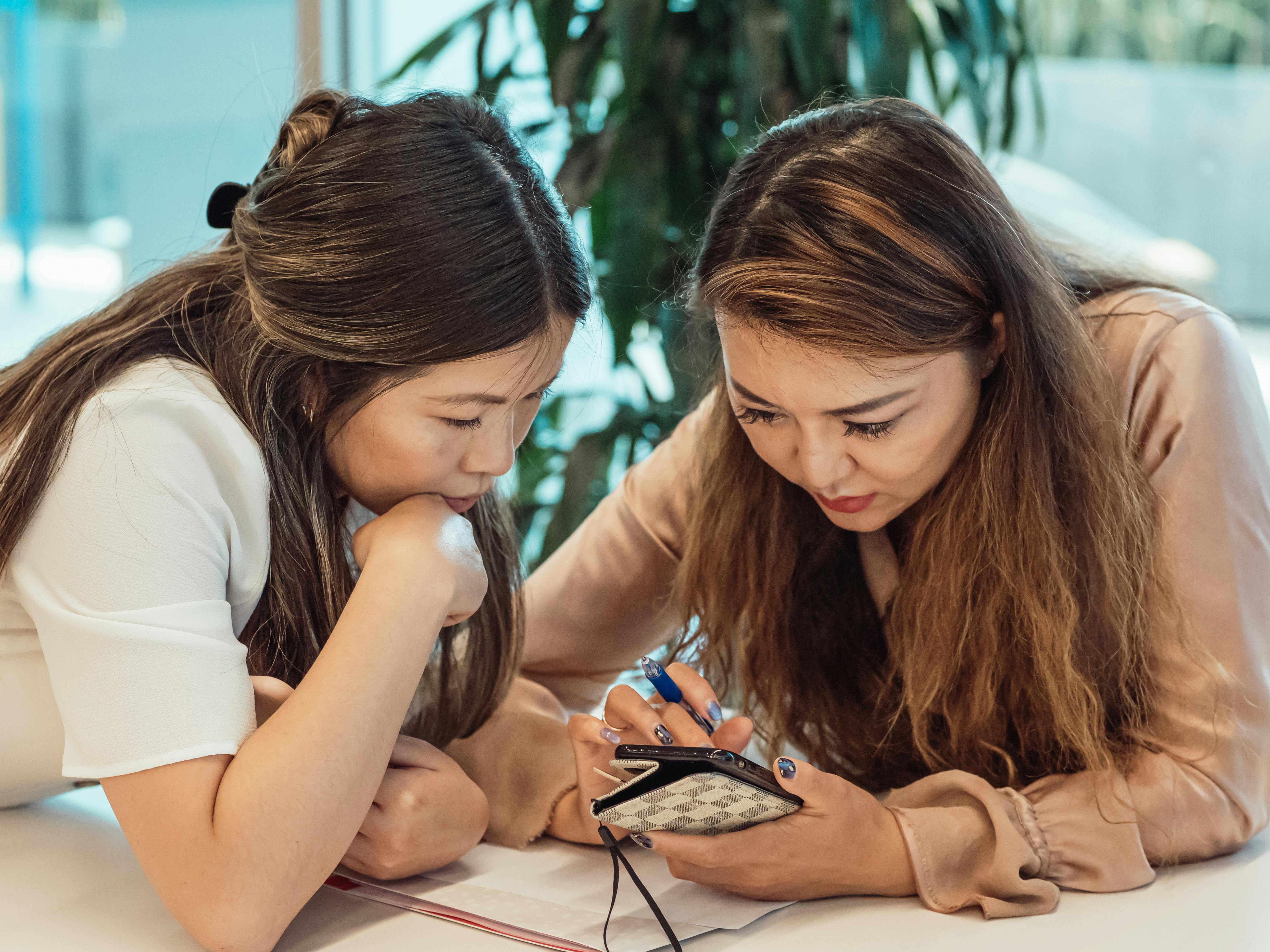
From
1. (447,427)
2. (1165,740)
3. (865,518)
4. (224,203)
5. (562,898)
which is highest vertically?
(224,203)

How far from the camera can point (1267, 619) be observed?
104 cm

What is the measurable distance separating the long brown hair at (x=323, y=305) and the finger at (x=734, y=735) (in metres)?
0.35

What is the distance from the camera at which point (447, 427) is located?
992 mm

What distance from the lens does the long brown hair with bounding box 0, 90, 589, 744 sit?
3.09ft

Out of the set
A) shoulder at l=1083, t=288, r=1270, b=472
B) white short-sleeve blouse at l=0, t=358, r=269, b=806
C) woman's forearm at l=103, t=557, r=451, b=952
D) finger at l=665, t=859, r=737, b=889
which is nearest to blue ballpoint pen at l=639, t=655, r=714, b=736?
finger at l=665, t=859, r=737, b=889

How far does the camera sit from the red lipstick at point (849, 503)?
1.10m

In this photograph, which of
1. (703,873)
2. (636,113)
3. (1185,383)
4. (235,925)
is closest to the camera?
(235,925)

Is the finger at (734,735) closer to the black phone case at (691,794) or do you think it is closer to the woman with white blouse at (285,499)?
the black phone case at (691,794)

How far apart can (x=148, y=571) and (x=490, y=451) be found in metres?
0.28

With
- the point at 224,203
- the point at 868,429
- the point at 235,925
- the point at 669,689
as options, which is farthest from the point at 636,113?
the point at 235,925

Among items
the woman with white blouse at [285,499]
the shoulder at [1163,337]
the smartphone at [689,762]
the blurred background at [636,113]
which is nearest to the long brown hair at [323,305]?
the woman with white blouse at [285,499]

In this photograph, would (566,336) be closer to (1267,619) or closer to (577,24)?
(1267,619)

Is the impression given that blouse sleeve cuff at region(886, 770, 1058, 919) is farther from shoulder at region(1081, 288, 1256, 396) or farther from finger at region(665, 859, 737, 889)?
shoulder at region(1081, 288, 1256, 396)

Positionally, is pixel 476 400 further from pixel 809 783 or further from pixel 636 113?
pixel 636 113
